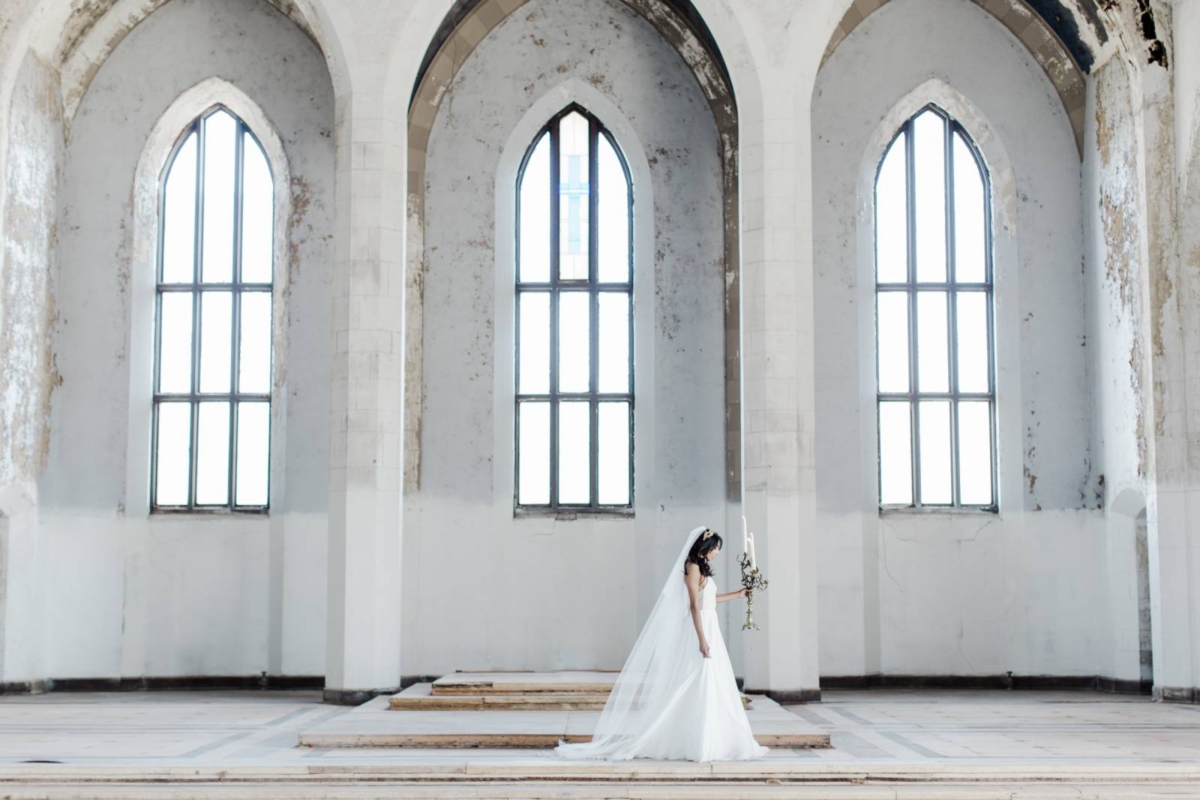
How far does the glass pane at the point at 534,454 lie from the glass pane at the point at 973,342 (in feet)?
16.2

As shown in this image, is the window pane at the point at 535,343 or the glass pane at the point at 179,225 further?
the glass pane at the point at 179,225

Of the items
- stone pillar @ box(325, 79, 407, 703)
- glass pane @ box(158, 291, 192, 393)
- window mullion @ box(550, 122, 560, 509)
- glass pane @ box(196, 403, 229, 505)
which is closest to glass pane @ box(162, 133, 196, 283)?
glass pane @ box(158, 291, 192, 393)

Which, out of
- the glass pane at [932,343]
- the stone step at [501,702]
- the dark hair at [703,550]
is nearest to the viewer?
the dark hair at [703,550]

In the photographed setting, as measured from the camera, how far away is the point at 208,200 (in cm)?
1733

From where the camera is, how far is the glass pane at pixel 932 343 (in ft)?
55.8

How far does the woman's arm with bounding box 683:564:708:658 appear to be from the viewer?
33.0 ft

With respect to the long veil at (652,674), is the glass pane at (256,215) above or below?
above

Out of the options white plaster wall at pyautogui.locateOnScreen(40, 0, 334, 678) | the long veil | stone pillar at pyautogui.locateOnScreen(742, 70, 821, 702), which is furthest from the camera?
white plaster wall at pyautogui.locateOnScreen(40, 0, 334, 678)

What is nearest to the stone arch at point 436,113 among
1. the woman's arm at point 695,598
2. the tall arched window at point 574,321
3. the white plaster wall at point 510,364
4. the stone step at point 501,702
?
the white plaster wall at point 510,364

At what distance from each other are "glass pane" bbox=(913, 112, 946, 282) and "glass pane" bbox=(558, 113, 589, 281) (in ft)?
13.1

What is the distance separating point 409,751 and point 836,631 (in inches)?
268

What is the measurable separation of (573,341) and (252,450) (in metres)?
4.01

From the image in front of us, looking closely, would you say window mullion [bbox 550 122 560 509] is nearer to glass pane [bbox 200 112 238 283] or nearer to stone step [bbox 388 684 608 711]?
stone step [bbox 388 684 608 711]

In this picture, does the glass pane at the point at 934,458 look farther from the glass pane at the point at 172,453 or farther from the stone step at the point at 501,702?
the glass pane at the point at 172,453
